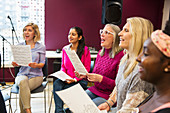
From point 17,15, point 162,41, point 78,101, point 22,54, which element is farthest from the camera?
point 17,15

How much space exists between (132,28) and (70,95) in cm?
68

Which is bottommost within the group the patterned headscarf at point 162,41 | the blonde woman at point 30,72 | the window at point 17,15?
the blonde woman at point 30,72

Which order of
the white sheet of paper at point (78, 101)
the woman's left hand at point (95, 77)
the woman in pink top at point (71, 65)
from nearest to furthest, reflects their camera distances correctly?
the white sheet of paper at point (78, 101) < the woman's left hand at point (95, 77) < the woman in pink top at point (71, 65)

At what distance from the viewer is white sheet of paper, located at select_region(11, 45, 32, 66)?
80.7 inches

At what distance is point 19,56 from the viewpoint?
6.86 ft

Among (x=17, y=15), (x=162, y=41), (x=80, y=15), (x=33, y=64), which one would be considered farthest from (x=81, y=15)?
(x=162, y=41)

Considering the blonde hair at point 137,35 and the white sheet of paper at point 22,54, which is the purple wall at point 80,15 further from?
the blonde hair at point 137,35

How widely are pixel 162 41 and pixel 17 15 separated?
3825mm

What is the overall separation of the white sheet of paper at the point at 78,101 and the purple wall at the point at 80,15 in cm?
277

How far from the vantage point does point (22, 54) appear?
2082 mm

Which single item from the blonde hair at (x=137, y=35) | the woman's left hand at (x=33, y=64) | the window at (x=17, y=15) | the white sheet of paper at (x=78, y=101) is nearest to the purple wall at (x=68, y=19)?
the window at (x=17, y=15)

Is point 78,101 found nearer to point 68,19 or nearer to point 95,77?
point 95,77

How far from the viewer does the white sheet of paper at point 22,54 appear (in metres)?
2.05

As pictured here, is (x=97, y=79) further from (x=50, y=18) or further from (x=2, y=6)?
(x=2, y=6)
